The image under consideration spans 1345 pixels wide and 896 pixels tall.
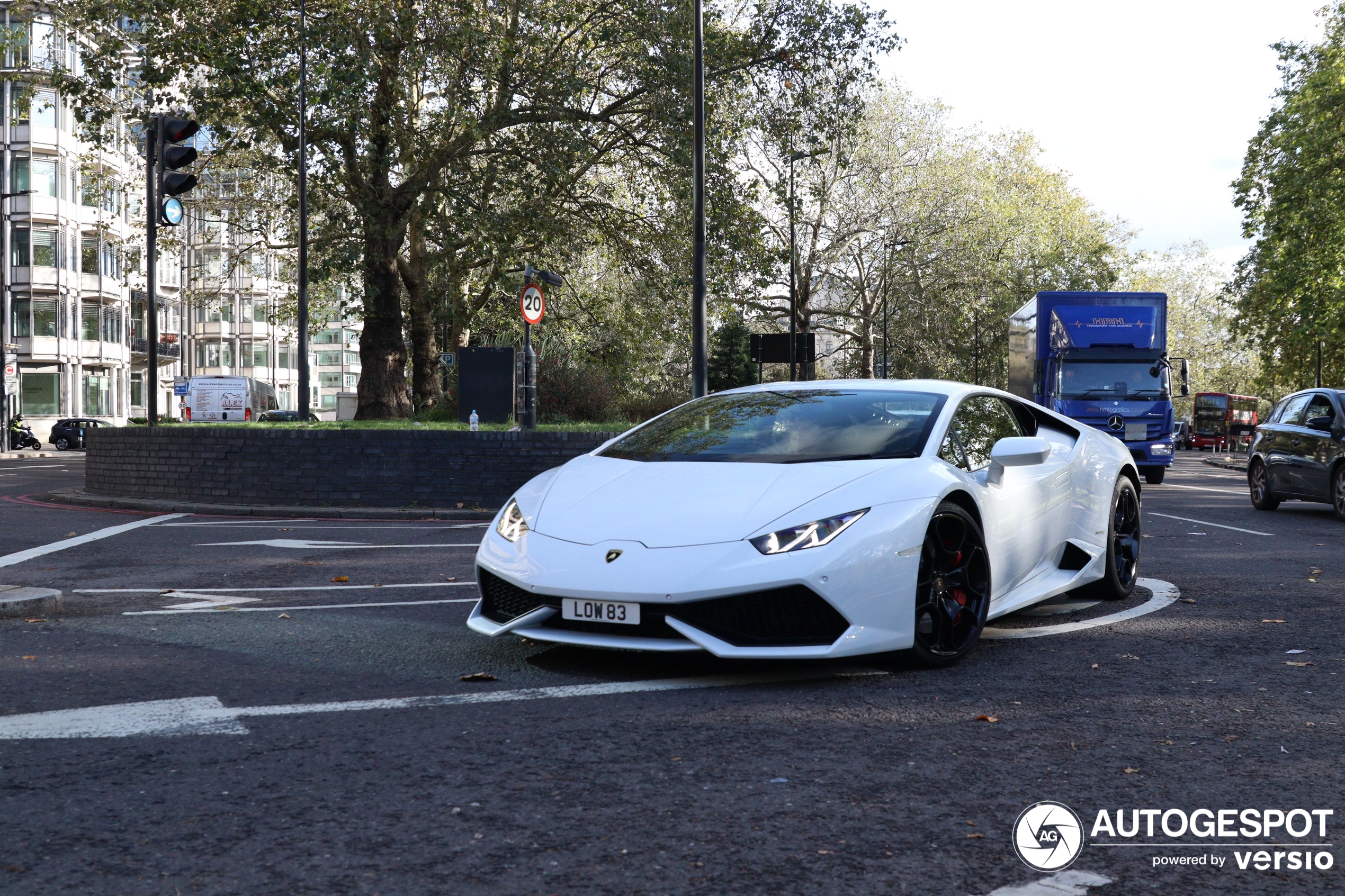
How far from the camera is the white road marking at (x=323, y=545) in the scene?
10836 millimetres

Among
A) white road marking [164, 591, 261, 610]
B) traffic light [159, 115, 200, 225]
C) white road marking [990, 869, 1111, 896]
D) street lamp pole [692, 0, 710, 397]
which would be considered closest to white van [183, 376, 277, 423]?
street lamp pole [692, 0, 710, 397]

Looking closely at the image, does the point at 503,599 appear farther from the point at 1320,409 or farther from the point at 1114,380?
the point at 1114,380

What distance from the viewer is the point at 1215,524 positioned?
13312 mm

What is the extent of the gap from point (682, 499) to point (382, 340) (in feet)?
65.2

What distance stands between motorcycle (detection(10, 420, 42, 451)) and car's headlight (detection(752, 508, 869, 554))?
148 ft

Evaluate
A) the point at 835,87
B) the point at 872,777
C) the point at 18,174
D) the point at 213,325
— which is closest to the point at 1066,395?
the point at 835,87

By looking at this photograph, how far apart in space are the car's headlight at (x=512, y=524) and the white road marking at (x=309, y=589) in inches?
101

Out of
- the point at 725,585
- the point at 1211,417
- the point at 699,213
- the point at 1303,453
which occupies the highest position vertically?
the point at 699,213

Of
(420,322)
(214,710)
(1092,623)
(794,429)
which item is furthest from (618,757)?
(420,322)

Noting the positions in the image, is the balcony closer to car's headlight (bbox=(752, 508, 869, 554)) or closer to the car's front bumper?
the car's front bumper

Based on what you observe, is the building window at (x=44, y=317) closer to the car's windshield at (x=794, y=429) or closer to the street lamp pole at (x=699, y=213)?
the street lamp pole at (x=699, y=213)

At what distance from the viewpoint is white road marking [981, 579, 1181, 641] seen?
245 inches

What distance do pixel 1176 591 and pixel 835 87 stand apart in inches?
676

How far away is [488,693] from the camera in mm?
4840
